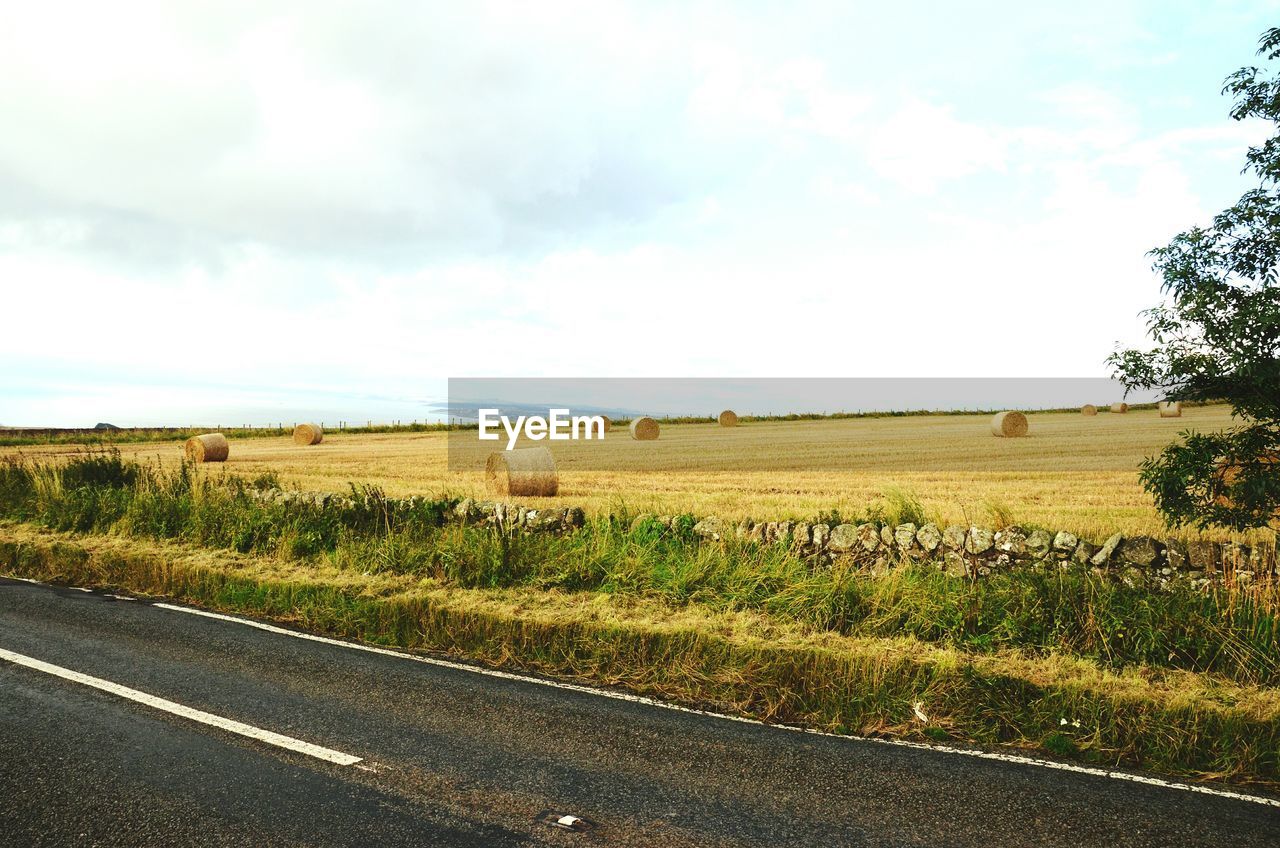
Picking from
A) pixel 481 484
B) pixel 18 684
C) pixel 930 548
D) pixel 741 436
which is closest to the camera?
pixel 18 684

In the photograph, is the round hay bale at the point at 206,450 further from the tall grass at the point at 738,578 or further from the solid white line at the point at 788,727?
the solid white line at the point at 788,727

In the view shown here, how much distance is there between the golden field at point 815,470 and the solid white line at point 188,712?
8.21m

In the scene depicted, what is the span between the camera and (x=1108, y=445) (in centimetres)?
3509

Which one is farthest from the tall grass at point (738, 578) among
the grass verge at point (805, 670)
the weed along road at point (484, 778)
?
the weed along road at point (484, 778)

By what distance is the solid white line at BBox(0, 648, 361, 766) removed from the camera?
6348 mm

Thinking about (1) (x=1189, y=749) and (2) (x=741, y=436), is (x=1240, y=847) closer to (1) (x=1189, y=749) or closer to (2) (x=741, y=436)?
(1) (x=1189, y=749)

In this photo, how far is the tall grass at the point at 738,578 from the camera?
8961 millimetres

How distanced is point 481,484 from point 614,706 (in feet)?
59.3

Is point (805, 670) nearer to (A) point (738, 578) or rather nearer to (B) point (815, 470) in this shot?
(A) point (738, 578)

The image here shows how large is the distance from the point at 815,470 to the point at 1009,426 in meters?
20.3

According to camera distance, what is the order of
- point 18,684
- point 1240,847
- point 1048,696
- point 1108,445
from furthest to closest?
point 1108,445 < point 18,684 < point 1048,696 < point 1240,847

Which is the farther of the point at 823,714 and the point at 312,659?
the point at 312,659

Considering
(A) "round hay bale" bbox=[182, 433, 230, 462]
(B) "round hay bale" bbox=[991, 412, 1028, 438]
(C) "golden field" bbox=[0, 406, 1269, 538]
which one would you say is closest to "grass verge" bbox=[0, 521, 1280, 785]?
(C) "golden field" bbox=[0, 406, 1269, 538]

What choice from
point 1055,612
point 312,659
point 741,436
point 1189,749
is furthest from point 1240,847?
point 741,436
